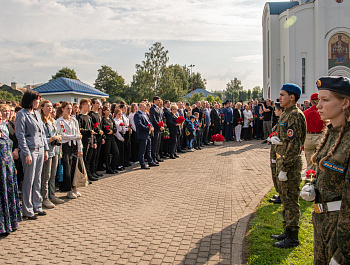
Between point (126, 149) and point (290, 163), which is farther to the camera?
point (126, 149)

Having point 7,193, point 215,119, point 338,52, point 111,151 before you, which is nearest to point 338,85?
point 7,193

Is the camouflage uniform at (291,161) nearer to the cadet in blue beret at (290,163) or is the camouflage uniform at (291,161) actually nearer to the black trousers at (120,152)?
the cadet in blue beret at (290,163)

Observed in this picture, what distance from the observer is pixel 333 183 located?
Result: 2.50 m

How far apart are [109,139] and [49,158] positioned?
11.4ft

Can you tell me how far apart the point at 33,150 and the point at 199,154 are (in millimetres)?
9492

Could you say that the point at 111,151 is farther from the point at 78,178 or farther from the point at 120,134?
the point at 78,178

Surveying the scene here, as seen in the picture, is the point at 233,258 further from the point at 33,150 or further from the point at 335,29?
the point at 335,29

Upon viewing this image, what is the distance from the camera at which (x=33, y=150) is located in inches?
243

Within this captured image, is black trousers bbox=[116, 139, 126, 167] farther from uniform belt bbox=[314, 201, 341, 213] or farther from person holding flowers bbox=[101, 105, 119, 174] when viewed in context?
uniform belt bbox=[314, 201, 341, 213]

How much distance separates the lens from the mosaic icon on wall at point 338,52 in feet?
127

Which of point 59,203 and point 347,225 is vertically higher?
point 347,225

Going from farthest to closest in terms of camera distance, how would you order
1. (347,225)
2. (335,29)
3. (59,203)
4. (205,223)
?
(335,29) < (59,203) < (205,223) < (347,225)

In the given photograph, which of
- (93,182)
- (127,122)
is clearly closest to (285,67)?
(127,122)

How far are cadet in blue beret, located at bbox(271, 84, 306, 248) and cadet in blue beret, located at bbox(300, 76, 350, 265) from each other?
1.87m
